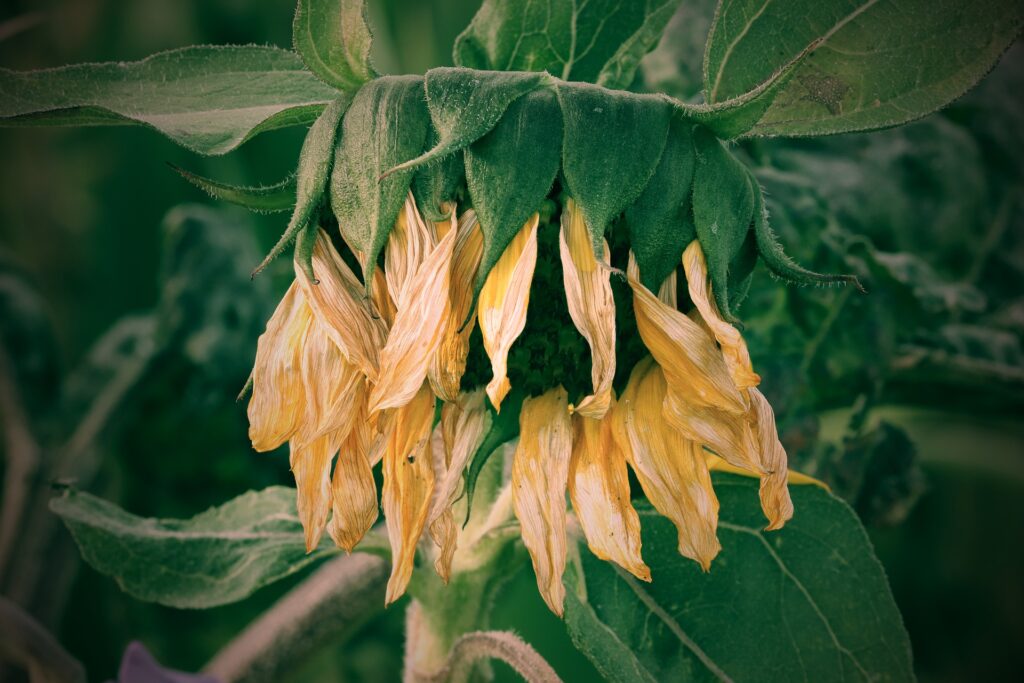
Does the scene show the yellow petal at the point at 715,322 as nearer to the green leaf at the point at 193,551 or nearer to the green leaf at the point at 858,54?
the green leaf at the point at 858,54

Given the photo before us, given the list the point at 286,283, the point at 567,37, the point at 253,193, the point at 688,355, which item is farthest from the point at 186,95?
the point at 286,283

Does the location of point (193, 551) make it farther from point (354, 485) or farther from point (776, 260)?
point (776, 260)

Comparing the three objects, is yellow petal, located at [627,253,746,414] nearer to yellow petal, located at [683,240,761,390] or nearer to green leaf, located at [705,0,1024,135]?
yellow petal, located at [683,240,761,390]

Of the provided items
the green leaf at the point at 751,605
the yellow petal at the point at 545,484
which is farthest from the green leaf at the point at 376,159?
the green leaf at the point at 751,605

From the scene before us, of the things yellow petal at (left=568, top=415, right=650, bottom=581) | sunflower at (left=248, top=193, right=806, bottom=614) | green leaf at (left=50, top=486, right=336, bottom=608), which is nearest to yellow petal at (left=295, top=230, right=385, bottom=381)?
sunflower at (left=248, top=193, right=806, bottom=614)

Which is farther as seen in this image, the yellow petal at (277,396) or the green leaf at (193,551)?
the green leaf at (193,551)

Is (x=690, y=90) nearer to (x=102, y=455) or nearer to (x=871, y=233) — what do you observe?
(x=871, y=233)

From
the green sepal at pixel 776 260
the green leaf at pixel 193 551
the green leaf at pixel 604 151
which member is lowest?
the green leaf at pixel 193 551
